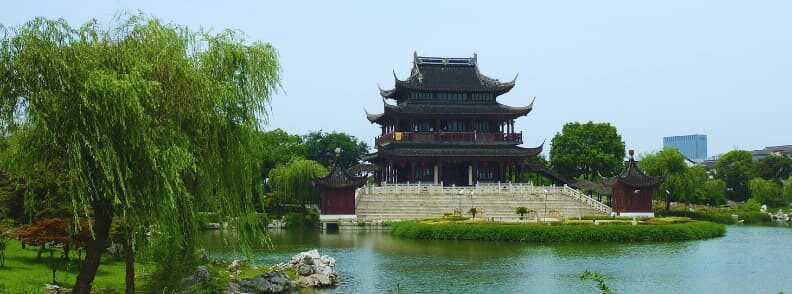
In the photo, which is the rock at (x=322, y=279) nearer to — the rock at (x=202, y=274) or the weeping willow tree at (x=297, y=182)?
the rock at (x=202, y=274)

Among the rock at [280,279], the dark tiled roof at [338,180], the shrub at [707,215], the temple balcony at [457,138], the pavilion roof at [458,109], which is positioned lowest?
the rock at [280,279]

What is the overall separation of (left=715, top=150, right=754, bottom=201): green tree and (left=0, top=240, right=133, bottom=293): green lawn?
68933mm

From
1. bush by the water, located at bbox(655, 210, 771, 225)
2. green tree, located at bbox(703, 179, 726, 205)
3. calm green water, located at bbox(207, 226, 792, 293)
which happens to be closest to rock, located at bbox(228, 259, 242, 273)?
calm green water, located at bbox(207, 226, 792, 293)

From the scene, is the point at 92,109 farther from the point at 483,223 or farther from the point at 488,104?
the point at 488,104

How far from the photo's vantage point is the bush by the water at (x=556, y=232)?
3253 centimetres

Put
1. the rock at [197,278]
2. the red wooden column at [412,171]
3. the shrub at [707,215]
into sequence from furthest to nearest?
1. the red wooden column at [412,171]
2. the shrub at [707,215]
3. the rock at [197,278]

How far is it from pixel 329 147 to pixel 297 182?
84.1 ft

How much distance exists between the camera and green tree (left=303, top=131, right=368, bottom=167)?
7550cm

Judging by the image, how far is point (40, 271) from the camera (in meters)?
18.9

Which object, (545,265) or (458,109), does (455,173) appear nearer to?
(458,109)

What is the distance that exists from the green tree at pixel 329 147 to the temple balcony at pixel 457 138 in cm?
2166

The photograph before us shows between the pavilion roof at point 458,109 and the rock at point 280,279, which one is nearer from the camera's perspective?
the rock at point 280,279

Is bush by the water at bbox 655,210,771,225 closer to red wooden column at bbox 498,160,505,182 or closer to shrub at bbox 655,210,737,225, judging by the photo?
shrub at bbox 655,210,737,225

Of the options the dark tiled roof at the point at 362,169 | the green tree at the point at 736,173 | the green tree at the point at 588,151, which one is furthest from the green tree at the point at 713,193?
the dark tiled roof at the point at 362,169
